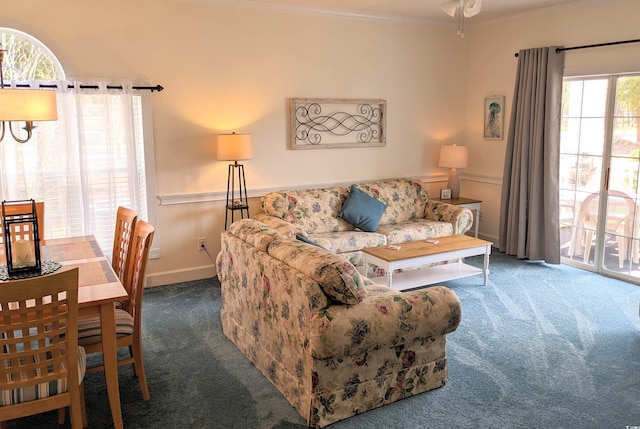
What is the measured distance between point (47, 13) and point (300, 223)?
2.81 m

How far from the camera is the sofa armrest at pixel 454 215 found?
560 centimetres

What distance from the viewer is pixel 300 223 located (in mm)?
5219

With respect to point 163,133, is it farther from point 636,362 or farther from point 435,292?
point 636,362

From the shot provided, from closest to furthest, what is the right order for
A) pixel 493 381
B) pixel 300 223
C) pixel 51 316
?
pixel 51 316 < pixel 493 381 < pixel 300 223

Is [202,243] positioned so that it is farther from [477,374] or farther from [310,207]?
[477,374]

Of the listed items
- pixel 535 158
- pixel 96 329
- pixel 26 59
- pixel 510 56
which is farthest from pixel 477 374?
pixel 26 59

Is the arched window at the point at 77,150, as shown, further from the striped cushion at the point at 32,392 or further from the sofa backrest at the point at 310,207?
the striped cushion at the point at 32,392

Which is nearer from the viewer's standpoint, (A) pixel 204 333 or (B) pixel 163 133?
(A) pixel 204 333

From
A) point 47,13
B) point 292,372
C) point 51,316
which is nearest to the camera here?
point 51,316

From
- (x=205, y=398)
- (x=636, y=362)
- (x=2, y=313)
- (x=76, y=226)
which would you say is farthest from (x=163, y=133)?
(x=636, y=362)

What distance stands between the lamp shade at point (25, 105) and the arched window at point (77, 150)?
1408mm

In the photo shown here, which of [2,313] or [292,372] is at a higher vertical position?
[2,313]

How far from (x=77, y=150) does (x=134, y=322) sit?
215cm

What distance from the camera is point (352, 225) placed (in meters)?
5.44
